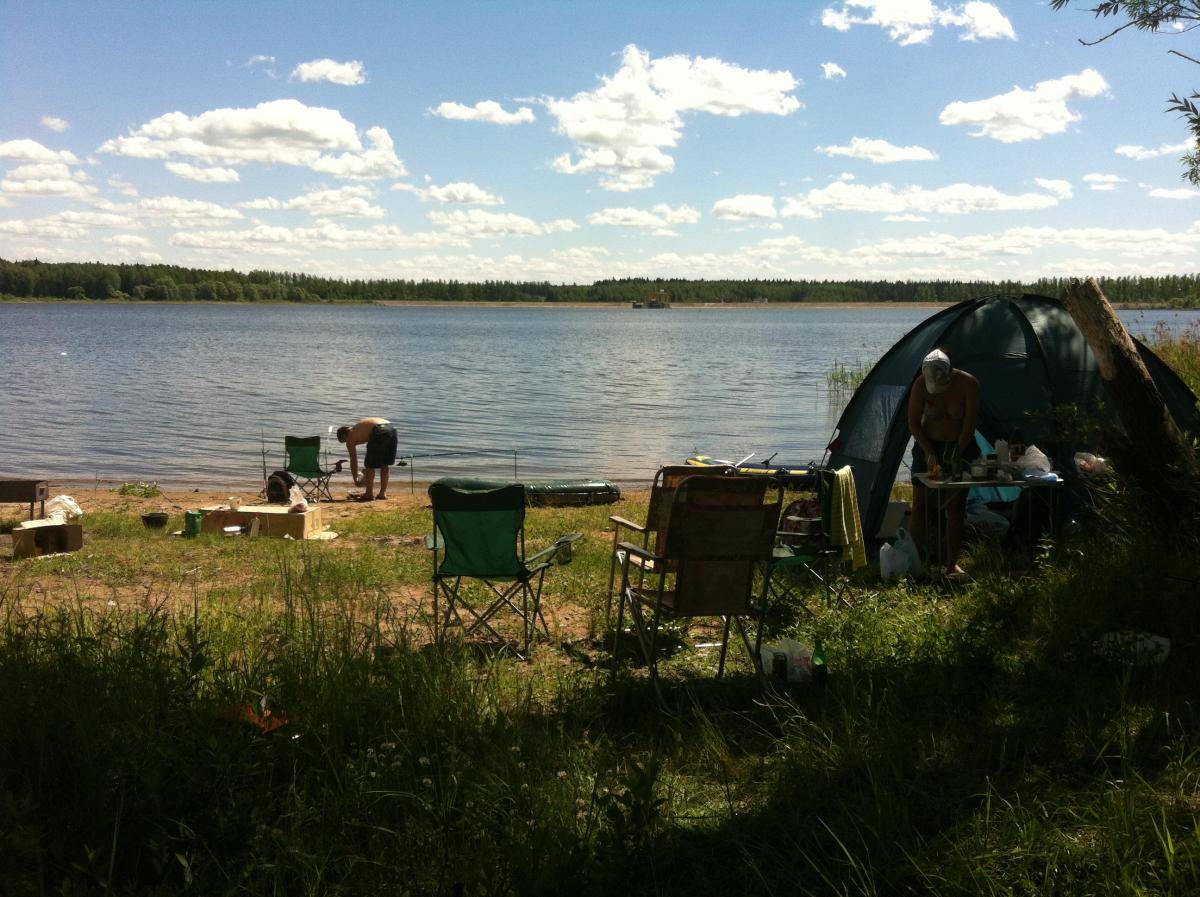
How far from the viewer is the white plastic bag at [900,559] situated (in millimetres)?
6523

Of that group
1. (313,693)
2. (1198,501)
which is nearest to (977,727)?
(1198,501)

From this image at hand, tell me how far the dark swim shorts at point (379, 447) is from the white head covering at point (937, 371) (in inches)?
313

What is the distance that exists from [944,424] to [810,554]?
1.60 meters

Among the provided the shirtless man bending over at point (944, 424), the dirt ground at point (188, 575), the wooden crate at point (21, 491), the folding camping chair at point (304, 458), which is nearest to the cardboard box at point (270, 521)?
the dirt ground at point (188, 575)

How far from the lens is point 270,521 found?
31.7 feet

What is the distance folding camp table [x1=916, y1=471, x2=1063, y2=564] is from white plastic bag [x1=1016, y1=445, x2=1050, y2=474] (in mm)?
110

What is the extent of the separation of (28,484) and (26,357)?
39753 mm

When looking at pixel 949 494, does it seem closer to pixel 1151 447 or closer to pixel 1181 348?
pixel 1151 447

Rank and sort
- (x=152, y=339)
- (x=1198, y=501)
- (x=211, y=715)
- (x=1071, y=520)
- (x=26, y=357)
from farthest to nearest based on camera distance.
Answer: (x=152, y=339) < (x=26, y=357) < (x=1071, y=520) < (x=1198, y=501) < (x=211, y=715)

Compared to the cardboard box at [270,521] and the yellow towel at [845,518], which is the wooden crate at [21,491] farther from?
the yellow towel at [845,518]

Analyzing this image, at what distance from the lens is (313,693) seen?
3.56m

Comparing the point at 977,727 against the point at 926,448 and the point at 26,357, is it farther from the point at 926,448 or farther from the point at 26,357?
the point at 26,357

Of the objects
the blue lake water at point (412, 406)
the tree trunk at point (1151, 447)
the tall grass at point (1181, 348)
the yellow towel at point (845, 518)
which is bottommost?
the blue lake water at point (412, 406)

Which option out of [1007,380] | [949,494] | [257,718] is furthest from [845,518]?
[257,718]
